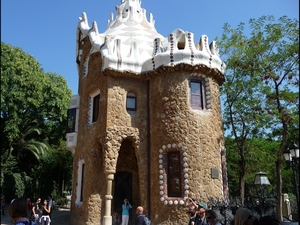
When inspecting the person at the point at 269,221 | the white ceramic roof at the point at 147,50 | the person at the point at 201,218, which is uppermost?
the white ceramic roof at the point at 147,50

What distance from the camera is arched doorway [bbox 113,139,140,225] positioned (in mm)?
12570

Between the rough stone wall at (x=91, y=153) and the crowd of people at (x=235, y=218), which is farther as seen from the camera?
the rough stone wall at (x=91, y=153)

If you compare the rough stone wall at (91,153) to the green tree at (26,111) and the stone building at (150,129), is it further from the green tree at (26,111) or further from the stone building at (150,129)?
the green tree at (26,111)

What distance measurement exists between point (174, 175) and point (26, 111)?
13.2m

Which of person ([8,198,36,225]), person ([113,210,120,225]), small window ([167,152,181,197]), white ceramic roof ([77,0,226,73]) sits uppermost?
white ceramic roof ([77,0,226,73])

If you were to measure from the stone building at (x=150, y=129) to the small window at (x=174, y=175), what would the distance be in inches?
1.3

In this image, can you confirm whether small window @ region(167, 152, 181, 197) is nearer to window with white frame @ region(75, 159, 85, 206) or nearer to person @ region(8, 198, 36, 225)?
window with white frame @ region(75, 159, 85, 206)

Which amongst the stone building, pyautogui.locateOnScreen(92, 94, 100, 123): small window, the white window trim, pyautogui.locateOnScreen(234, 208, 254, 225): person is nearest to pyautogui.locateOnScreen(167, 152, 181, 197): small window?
the stone building

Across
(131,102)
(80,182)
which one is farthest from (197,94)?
(80,182)

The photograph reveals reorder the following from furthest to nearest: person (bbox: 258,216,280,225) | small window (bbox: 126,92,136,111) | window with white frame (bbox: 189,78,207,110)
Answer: small window (bbox: 126,92,136,111) → window with white frame (bbox: 189,78,207,110) → person (bbox: 258,216,280,225)

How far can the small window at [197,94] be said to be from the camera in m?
11.9

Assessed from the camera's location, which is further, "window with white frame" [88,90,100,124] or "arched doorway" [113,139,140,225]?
"window with white frame" [88,90,100,124]

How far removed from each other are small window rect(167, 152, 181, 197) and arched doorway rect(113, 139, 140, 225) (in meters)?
2.18

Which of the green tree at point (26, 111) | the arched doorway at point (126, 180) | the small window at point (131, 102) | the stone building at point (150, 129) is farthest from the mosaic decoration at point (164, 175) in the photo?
the green tree at point (26, 111)
